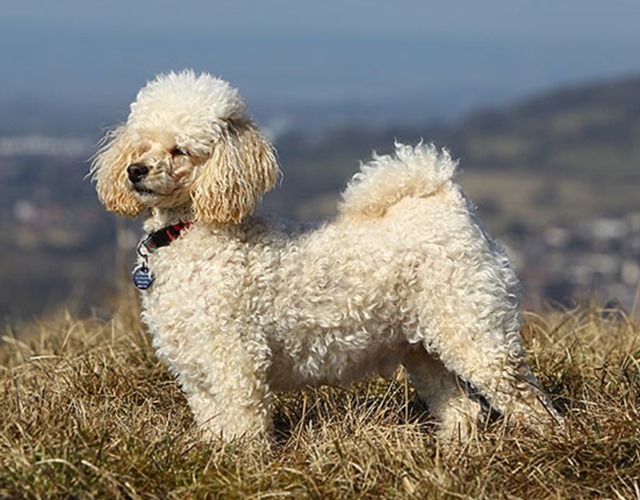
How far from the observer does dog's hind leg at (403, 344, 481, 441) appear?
5270 millimetres

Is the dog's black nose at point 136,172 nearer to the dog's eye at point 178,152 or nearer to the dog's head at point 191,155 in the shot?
the dog's head at point 191,155

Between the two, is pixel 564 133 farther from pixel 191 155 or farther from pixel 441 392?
pixel 191 155

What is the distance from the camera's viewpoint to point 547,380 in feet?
18.8

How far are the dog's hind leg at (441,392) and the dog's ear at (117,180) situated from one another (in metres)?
1.43

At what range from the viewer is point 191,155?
4.77 m

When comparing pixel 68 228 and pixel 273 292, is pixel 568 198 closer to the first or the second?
pixel 68 228

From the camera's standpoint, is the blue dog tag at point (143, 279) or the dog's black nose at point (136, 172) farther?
the blue dog tag at point (143, 279)

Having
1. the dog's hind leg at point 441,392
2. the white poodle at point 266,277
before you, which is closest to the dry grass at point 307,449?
the dog's hind leg at point 441,392

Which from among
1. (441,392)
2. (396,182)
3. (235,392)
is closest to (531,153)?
(441,392)

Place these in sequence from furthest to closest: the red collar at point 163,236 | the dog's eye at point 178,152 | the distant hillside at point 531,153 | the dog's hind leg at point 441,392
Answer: the distant hillside at point 531,153
the dog's hind leg at point 441,392
the red collar at point 163,236
the dog's eye at point 178,152

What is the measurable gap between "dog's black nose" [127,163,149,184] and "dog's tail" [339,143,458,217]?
950 millimetres

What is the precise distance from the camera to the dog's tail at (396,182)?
504 centimetres

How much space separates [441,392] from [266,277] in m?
1.14

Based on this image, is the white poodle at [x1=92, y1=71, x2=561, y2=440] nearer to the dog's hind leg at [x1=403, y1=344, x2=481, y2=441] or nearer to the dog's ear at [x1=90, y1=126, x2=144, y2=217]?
the dog's ear at [x1=90, y1=126, x2=144, y2=217]
